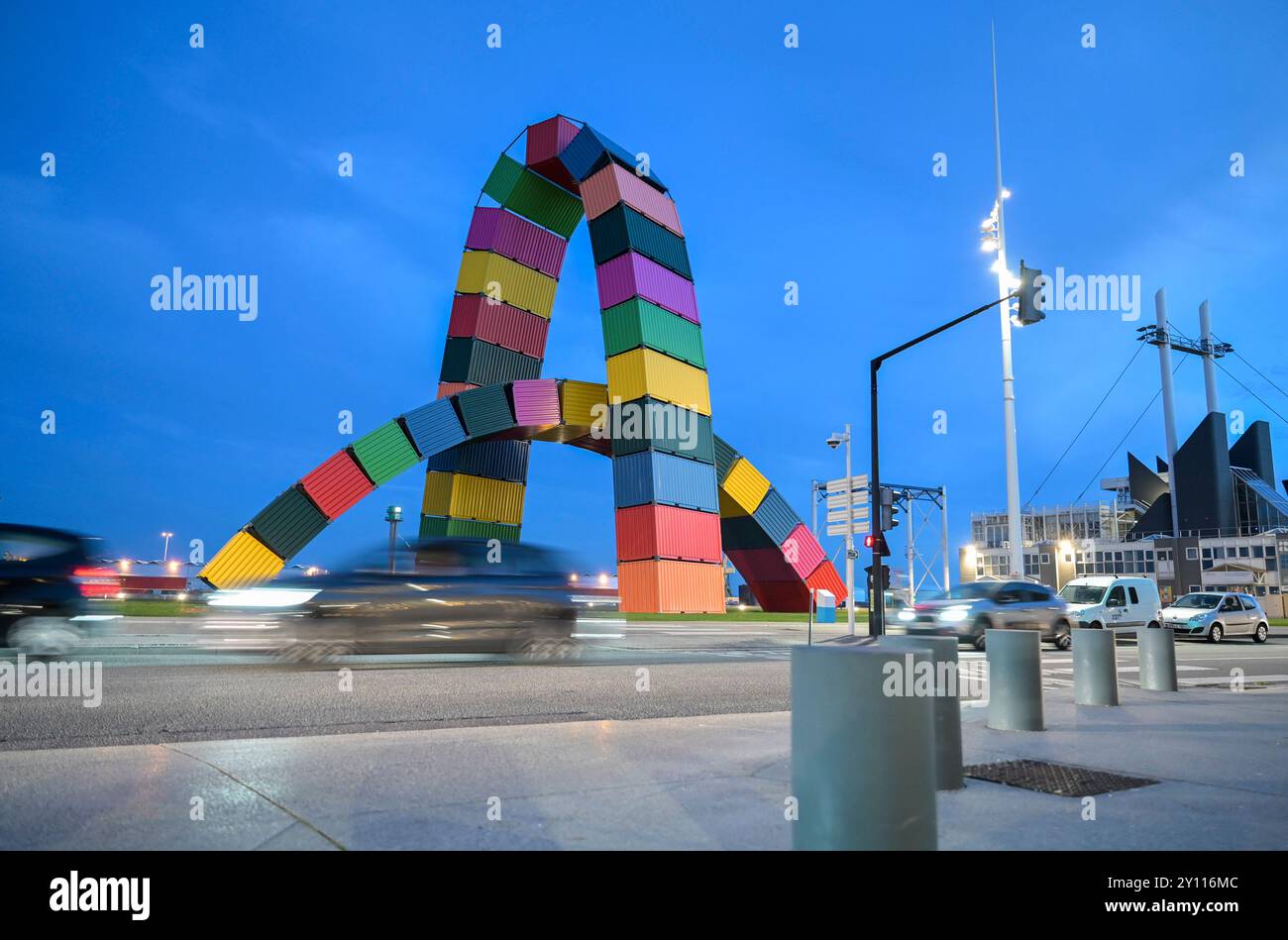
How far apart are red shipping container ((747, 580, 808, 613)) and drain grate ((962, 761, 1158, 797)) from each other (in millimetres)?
34921

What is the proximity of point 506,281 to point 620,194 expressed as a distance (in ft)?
24.7

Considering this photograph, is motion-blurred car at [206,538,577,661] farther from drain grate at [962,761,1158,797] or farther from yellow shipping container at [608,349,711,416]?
yellow shipping container at [608,349,711,416]

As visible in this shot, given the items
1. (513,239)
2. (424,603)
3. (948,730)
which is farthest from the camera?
(513,239)

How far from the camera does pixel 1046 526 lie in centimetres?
10106

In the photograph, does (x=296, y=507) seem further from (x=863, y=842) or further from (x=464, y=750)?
(x=863, y=842)

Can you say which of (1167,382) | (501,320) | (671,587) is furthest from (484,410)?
(1167,382)

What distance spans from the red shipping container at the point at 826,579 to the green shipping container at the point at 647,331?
11.5 meters

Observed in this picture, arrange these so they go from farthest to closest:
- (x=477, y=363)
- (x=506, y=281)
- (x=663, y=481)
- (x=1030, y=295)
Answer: (x=506, y=281), (x=477, y=363), (x=663, y=481), (x=1030, y=295)

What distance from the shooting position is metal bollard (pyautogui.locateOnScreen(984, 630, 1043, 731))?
24.2 feet

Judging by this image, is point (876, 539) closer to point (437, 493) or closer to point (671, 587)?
point (671, 587)

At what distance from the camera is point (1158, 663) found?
11266 millimetres

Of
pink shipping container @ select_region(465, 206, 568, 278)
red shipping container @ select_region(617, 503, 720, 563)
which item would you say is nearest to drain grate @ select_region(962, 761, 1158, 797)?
red shipping container @ select_region(617, 503, 720, 563)

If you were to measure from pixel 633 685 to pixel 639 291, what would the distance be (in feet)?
81.1
